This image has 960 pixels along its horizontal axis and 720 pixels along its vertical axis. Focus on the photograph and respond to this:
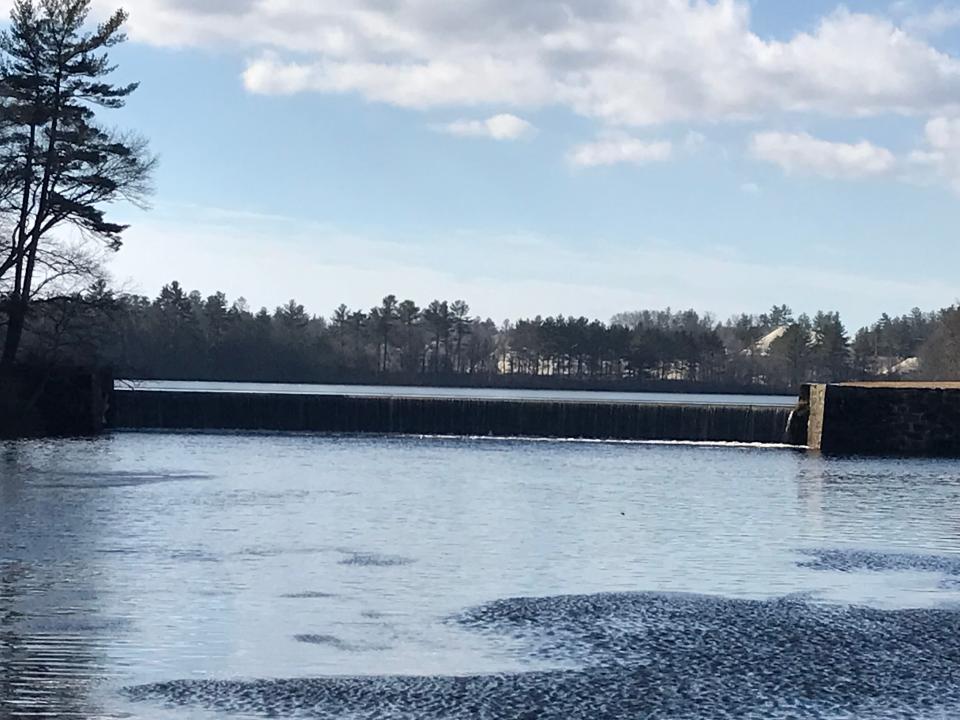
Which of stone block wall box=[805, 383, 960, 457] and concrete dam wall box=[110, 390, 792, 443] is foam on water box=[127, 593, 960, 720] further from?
concrete dam wall box=[110, 390, 792, 443]

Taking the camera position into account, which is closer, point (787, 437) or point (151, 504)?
point (151, 504)

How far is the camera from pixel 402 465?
28609 mm

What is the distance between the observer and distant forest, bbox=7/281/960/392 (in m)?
91.6

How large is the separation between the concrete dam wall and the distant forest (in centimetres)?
3251

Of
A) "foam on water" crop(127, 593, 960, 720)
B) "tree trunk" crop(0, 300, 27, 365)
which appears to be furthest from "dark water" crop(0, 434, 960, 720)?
"tree trunk" crop(0, 300, 27, 365)

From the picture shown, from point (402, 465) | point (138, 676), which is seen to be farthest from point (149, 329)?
point (138, 676)

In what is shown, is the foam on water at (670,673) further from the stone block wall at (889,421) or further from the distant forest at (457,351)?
the distant forest at (457,351)

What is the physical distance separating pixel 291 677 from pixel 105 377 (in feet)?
105

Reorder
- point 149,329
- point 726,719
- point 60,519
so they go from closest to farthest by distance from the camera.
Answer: point 726,719 → point 60,519 → point 149,329

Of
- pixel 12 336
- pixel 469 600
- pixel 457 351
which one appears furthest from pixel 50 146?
pixel 457 351

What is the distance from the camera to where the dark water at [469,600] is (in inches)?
353

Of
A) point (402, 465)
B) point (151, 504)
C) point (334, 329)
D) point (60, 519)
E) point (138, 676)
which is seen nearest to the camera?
point (138, 676)

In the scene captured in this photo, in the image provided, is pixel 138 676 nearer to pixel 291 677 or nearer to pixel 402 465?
pixel 291 677

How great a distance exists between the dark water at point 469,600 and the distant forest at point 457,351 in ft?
186
